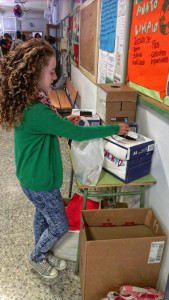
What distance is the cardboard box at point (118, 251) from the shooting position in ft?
3.95

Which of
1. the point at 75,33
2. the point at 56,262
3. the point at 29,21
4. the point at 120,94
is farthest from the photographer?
the point at 29,21

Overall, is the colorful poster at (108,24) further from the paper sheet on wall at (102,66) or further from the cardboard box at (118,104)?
the cardboard box at (118,104)

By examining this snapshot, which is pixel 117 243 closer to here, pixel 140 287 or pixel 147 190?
pixel 140 287

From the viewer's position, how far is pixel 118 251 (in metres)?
1.22

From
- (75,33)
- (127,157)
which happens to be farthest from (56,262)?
(75,33)

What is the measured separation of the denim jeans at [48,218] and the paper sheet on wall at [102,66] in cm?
136

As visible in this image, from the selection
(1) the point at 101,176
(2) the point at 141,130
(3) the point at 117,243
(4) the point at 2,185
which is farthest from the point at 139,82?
(4) the point at 2,185

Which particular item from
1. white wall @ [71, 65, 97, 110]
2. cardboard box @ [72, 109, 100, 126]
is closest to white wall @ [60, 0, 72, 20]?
white wall @ [71, 65, 97, 110]

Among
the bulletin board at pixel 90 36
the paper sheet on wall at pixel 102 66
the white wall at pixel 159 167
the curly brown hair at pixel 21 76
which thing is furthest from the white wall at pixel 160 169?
the bulletin board at pixel 90 36

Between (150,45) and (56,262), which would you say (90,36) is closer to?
(150,45)

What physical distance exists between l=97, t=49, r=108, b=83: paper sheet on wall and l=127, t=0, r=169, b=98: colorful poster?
1.90 feet

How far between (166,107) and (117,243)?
2.40 feet

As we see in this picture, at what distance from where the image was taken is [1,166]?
305 cm

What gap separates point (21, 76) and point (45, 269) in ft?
4.05
